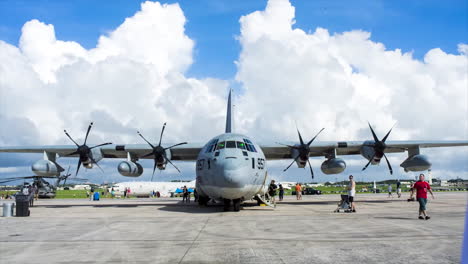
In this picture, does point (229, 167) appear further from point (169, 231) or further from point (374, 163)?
point (374, 163)

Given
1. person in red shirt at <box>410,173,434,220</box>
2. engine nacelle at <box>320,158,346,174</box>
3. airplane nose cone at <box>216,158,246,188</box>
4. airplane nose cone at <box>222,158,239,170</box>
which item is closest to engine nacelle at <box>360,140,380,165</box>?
engine nacelle at <box>320,158,346,174</box>

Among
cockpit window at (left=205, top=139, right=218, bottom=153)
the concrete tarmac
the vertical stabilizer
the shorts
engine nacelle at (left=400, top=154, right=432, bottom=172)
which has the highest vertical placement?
the vertical stabilizer

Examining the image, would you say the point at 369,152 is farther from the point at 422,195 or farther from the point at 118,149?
the point at 118,149

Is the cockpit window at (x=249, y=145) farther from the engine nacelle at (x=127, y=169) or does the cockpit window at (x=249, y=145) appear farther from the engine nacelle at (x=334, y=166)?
the engine nacelle at (x=127, y=169)

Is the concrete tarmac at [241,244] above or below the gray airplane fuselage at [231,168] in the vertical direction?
below

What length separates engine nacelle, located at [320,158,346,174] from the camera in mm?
25062

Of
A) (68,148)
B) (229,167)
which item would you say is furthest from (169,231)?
(68,148)

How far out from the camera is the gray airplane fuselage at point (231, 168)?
53.9 ft

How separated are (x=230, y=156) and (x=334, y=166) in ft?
36.2

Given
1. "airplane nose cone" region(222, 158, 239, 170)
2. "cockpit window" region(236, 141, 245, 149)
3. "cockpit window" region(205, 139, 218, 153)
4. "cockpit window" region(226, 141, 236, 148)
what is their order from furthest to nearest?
"cockpit window" region(205, 139, 218, 153), "cockpit window" region(236, 141, 245, 149), "cockpit window" region(226, 141, 236, 148), "airplane nose cone" region(222, 158, 239, 170)

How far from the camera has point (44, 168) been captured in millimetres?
24625

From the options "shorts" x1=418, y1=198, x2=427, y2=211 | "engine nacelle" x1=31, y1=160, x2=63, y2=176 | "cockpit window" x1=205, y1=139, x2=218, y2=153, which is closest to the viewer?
"shorts" x1=418, y1=198, x2=427, y2=211

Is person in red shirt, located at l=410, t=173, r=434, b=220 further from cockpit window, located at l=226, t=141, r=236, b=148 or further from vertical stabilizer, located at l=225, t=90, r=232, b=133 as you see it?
vertical stabilizer, located at l=225, t=90, r=232, b=133

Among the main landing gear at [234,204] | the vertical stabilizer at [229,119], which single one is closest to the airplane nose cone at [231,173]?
the main landing gear at [234,204]
